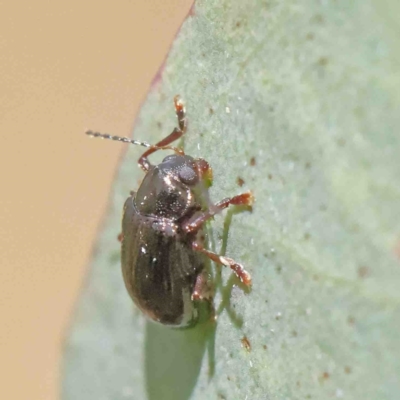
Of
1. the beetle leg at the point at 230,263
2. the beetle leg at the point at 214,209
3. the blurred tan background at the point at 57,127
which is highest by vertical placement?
the beetle leg at the point at 214,209

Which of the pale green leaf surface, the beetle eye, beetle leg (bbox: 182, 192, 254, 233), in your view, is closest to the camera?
the pale green leaf surface

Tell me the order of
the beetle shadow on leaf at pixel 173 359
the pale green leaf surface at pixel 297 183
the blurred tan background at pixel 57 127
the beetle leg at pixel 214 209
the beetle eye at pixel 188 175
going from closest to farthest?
the pale green leaf surface at pixel 297 183 < the beetle leg at pixel 214 209 < the beetle eye at pixel 188 175 < the beetle shadow on leaf at pixel 173 359 < the blurred tan background at pixel 57 127

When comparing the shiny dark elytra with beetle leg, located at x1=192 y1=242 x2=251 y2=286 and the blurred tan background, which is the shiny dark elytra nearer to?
beetle leg, located at x1=192 y1=242 x2=251 y2=286

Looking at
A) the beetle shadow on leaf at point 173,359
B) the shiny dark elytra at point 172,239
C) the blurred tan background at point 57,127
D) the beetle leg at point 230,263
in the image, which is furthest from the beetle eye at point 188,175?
the blurred tan background at point 57,127

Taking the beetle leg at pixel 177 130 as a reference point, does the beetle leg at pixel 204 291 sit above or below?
below

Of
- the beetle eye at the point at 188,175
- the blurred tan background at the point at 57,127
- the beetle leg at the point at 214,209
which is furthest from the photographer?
the blurred tan background at the point at 57,127

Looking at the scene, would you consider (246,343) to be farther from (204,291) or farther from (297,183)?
(297,183)

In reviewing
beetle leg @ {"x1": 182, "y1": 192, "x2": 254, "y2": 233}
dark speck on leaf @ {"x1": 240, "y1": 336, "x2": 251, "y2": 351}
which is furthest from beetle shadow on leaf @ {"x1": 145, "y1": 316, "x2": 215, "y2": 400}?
beetle leg @ {"x1": 182, "y1": 192, "x2": 254, "y2": 233}

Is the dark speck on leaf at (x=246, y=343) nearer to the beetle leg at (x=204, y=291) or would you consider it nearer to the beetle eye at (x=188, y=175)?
the beetle leg at (x=204, y=291)
